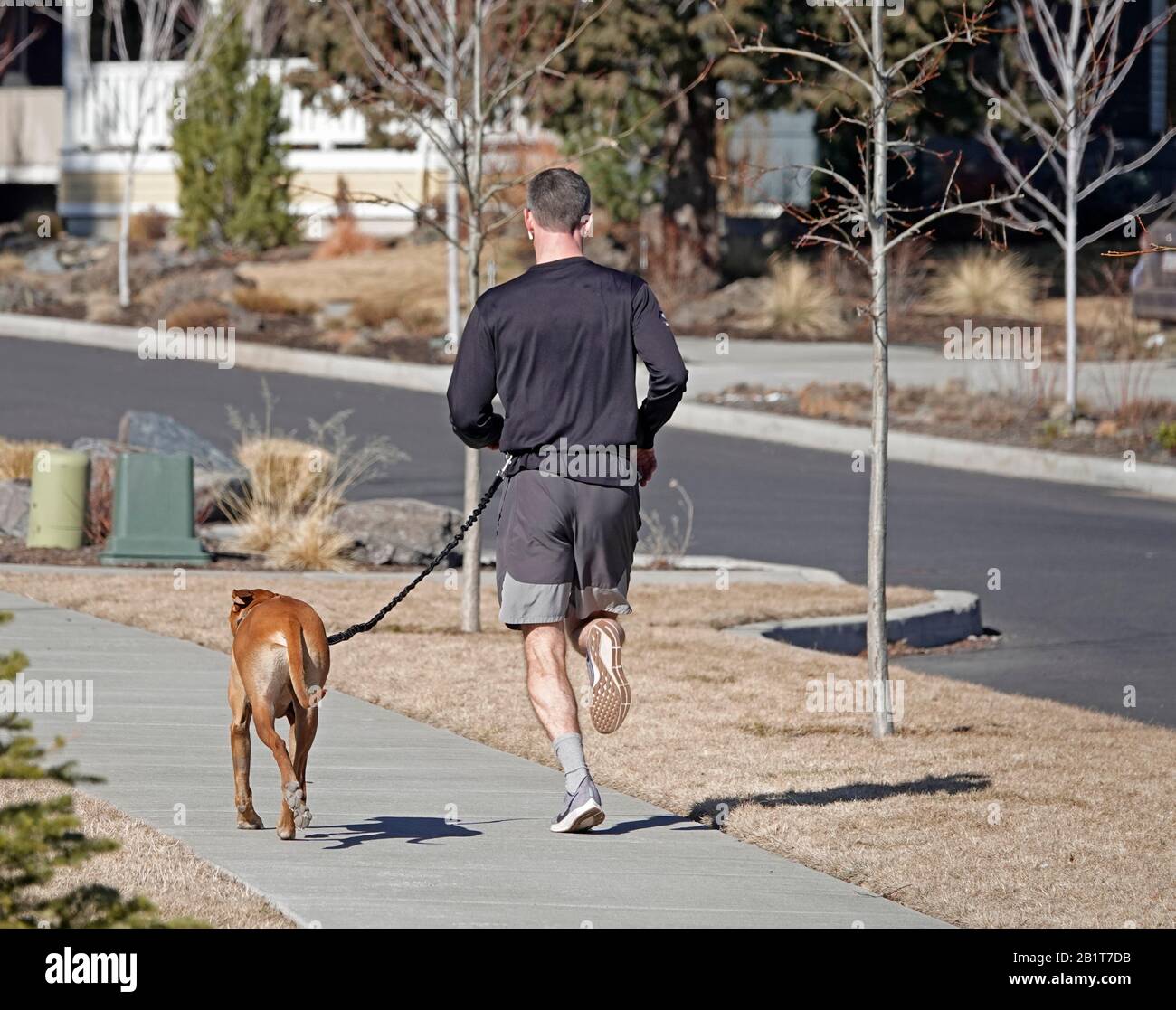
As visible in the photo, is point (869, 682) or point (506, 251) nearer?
point (869, 682)

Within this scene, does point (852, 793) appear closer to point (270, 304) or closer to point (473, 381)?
point (473, 381)

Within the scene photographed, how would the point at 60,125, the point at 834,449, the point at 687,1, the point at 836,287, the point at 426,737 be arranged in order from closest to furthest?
the point at 426,737 → the point at 834,449 → the point at 687,1 → the point at 836,287 → the point at 60,125

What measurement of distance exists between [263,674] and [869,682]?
12.4ft

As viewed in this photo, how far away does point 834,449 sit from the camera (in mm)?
20438

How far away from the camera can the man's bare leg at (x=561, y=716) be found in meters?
6.79

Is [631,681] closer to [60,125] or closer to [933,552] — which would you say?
[933,552]

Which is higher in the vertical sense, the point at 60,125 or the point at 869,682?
the point at 60,125

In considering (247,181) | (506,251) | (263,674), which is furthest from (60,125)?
(263,674)

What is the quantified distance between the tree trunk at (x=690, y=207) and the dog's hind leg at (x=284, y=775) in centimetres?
2307

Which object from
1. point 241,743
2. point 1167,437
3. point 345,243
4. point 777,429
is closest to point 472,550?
point 241,743

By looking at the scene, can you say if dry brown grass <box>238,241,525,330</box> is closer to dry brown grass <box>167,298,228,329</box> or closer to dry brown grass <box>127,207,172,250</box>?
dry brown grass <box>167,298,228,329</box>

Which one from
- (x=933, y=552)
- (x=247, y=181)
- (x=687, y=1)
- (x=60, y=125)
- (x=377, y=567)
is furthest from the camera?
(x=60, y=125)

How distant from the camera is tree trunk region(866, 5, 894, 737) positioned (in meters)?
8.63

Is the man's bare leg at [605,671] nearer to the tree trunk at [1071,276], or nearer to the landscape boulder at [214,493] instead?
the landscape boulder at [214,493]
